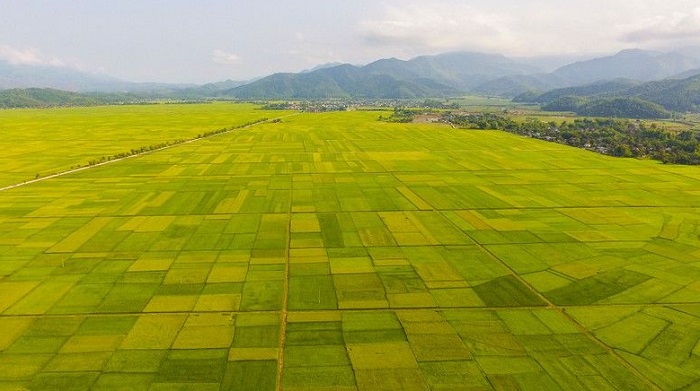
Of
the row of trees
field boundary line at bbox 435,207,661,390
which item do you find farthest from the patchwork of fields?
the row of trees

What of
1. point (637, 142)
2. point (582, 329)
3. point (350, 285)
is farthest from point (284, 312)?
point (637, 142)

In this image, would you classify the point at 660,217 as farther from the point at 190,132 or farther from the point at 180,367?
the point at 190,132

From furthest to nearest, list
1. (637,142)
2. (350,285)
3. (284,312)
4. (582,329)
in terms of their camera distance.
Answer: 1. (637,142)
2. (350,285)
3. (284,312)
4. (582,329)

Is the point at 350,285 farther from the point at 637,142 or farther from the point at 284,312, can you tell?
the point at 637,142

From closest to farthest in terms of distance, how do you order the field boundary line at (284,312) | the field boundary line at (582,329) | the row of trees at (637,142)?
1. the field boundary line at (582,329)
2. the field boundary line at (284,312)
3. the row of trees at (637,142)

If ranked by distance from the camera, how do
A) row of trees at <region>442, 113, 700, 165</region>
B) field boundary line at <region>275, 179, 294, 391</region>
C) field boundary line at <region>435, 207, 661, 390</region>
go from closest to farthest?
field boundary line at <region>435, 207, 661, 390</region>, field boundary line at <region>275, 179, 294, 391</region>, row of trees at <region>442, 113, 700, 165</region>

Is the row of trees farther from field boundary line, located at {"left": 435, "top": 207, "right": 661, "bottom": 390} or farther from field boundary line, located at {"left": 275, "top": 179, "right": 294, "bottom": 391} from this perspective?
field boundary line, located at {"left": 275, "top": 179, "right": 294, "bottom": 391}

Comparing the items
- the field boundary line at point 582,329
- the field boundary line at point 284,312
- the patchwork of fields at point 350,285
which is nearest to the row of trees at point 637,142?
the patchwork of fields at point 350,285

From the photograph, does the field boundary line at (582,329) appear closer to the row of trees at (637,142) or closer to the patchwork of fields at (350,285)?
the patchwork of fields at (350,285)

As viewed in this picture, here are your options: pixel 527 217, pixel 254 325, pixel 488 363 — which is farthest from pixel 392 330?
pixel 527 217

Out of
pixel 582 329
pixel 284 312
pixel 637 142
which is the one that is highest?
pixel 637 142
